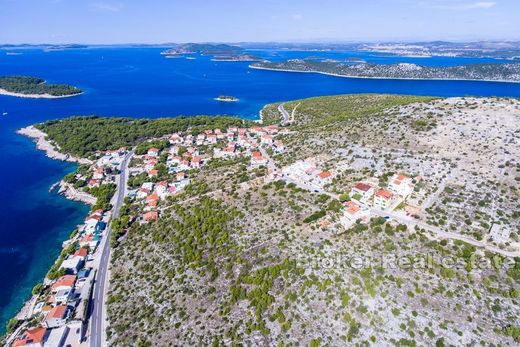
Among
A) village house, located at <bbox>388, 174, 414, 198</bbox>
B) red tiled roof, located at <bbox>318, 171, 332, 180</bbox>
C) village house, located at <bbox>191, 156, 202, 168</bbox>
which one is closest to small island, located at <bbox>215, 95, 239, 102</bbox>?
village house, located at <bbox>191, 156, 202, 168</bbox>

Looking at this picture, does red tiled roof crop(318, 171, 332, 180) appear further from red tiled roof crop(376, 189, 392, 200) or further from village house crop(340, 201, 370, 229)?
village house crop(340, 201, 370, 229)

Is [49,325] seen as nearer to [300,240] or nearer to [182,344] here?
[182,344]

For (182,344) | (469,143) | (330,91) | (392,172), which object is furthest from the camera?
(330,91)

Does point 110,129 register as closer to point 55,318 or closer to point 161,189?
point 161,189

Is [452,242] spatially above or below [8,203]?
above

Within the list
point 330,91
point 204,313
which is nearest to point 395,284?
point 204,313

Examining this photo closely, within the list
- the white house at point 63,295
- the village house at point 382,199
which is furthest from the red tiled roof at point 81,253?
the village house at point 382,199
